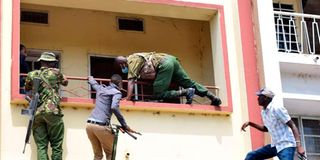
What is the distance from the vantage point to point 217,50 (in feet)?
43.7

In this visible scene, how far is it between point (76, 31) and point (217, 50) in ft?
7.92

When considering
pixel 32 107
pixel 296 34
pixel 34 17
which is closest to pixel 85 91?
pixel 34 17

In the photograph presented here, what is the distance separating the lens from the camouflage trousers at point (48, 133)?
11.2m

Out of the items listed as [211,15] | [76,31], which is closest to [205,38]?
[211,15]

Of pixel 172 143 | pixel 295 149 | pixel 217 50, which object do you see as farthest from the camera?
pixel 217 50

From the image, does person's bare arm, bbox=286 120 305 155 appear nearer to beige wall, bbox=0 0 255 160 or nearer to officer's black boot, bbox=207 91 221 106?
beige wall, bbox=0 0 255 160

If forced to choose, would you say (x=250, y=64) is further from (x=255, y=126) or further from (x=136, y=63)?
(x=136, y=63)

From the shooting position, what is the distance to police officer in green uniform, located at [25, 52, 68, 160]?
1124 cm

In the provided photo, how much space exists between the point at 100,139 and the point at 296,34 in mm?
4982

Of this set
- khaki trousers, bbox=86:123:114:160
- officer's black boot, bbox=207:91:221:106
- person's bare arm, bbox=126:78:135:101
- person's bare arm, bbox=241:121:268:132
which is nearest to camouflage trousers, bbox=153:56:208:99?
officer's black boot, bbox=207:91:221:106

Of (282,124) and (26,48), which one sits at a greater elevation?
(26,48)

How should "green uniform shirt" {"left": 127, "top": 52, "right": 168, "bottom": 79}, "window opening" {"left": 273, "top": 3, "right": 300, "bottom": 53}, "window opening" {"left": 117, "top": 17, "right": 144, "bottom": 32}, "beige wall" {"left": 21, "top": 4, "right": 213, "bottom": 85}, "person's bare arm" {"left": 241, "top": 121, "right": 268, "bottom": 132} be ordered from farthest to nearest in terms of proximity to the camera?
"window opening" {"left": 117, "top": 17, "right": 144, "bottom": 32}
"window opening" {"left": 273, "top": 3, "right": 300, "bottom": 53}
"beige wall" {"left": 21, "top": 4, "right": 213, "bottom": 85}
"green uniform shirt" {"left": 127, "top": 52, "right": 168, "bottom": 79}
"person's bare arm" {"left": 241, "top": 121, "right": 268, "bottom": 132}

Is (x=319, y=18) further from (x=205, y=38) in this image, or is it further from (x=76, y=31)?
(x=76, y=31)

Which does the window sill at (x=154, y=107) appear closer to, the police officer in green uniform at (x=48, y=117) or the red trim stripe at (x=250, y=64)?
the police officer in green uniform at (x=48, y=117)
